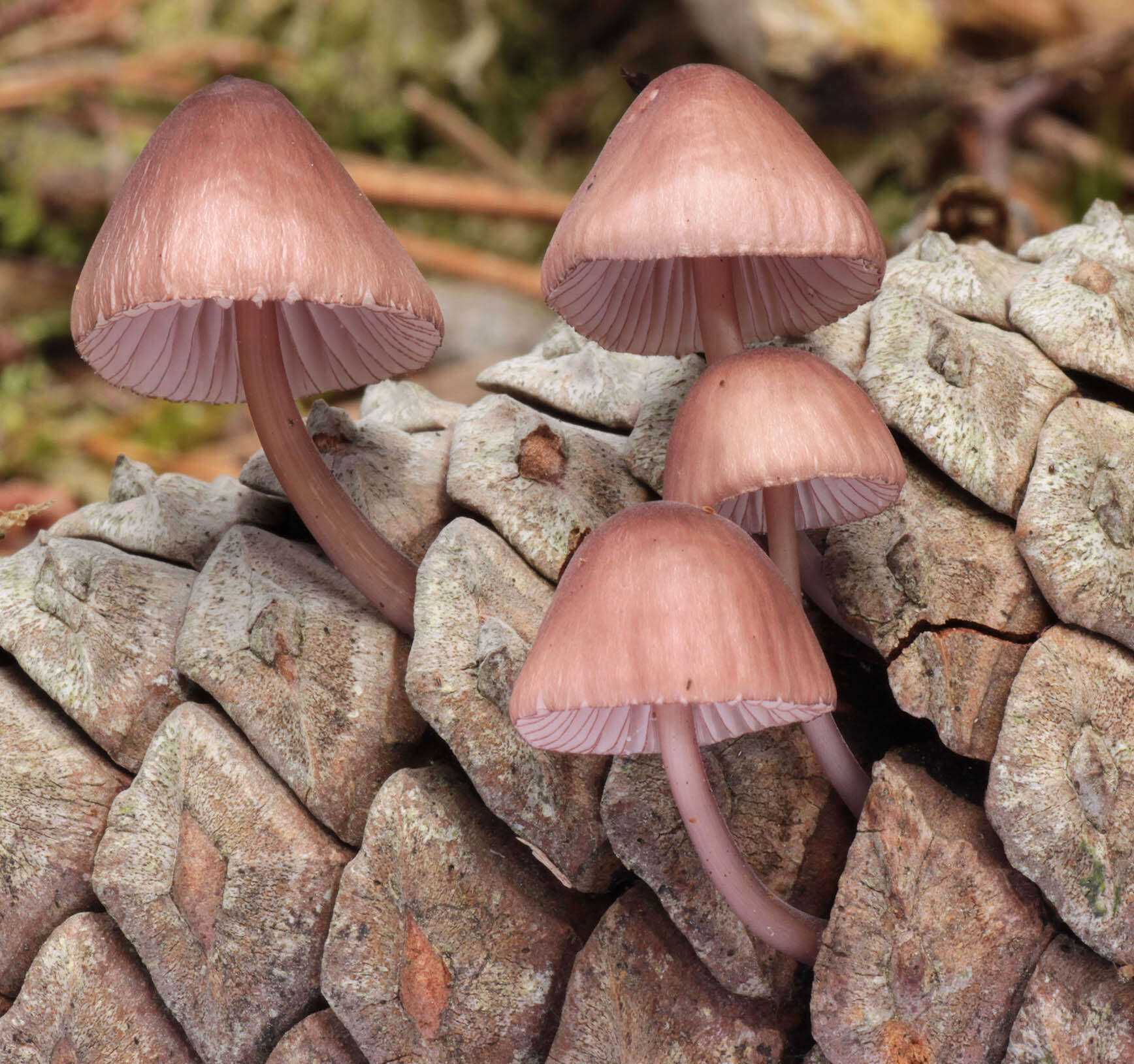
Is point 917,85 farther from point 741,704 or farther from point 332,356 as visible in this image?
point 741,704

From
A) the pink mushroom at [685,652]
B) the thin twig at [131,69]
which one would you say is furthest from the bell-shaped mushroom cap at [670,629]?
the thin twig at [131,69]

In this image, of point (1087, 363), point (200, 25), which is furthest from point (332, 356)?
point (200, 25)

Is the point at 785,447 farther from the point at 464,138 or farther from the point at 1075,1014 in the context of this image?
the point at 464,138

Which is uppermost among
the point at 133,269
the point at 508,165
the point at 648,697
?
the point at 133,269

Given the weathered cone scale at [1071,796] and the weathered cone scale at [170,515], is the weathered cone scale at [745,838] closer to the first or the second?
the weathered cone scale at [1071,796]

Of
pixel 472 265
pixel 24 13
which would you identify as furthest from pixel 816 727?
pixel 24 13
